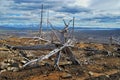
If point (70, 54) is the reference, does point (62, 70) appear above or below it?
below

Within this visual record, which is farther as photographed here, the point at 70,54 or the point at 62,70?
the point at 70,54

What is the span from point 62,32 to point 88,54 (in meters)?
13.5

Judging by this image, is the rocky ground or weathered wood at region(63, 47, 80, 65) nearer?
the rocky ground

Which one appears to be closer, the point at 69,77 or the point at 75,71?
the point at 69,77

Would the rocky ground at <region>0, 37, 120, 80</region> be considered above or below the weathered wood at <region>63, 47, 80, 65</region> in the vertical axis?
below

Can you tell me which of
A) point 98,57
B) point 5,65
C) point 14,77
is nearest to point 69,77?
point 14,77

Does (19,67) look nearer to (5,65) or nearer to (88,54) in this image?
(5,65)

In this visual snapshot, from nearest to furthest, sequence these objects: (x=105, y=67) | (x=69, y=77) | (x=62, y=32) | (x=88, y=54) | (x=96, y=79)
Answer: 1. (x=96, y=79)
2. (x=69, y=77)
3. (x=62, y=32)
4. (x=105, y=67)
5. (x=88, y=54)

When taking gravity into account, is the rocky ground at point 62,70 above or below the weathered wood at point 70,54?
below

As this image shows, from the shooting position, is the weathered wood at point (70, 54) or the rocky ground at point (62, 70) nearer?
the rocky ground at point (62, 70)

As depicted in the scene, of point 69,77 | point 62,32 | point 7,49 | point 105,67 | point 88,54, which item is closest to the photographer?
point 69,77

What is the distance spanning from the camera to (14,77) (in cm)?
2575

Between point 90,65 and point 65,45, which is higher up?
point 65,45

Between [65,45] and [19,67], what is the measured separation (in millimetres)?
4404
